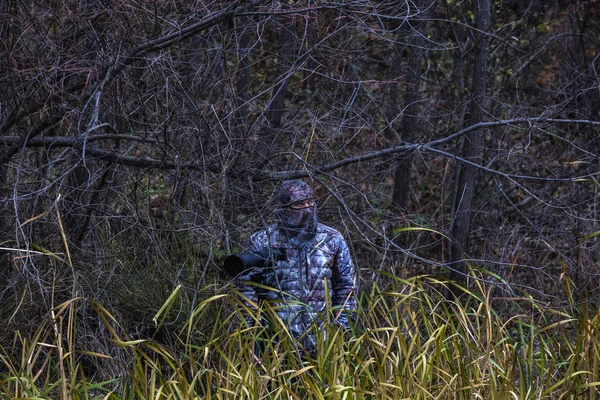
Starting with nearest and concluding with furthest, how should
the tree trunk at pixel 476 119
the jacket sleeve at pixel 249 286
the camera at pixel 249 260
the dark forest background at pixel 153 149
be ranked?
the camera at pixel 249 260 < the jacket sleeve at pixel 249 286 < the dark forest background at pixel 153 149 < the tree trunk at pixel 476 119

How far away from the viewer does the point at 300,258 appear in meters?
4.50

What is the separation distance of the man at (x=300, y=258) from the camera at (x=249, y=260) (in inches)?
3.7

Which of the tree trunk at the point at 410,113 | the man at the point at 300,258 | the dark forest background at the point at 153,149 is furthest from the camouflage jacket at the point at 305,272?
the tree trunk at the point at 410,113

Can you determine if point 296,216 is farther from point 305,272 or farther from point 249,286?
point 249,286

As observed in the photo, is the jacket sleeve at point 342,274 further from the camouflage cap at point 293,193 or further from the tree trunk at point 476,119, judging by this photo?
the tree trunk at point 476,119

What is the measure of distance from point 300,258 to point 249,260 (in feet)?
1.39

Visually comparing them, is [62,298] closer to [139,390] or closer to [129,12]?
[129,12]

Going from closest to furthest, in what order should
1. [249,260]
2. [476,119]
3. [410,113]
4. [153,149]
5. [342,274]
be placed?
[249,260]
[342,274]
[153,149]
[476,119]
[410,113]

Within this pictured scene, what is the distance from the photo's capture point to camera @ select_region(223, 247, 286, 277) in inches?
161

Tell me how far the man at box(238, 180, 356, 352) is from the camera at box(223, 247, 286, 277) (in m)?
0.09

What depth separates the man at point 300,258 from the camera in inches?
175

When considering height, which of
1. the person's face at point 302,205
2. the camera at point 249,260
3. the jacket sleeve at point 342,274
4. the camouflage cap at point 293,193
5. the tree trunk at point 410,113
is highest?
the camouflage cap at point 293,193

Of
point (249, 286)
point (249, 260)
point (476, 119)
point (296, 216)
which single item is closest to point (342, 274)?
point (296, 216)

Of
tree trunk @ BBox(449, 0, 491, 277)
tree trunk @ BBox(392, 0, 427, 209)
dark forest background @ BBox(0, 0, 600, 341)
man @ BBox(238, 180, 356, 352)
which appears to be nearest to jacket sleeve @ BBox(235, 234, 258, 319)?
man @ BBox(238, 180, 356, 352)
